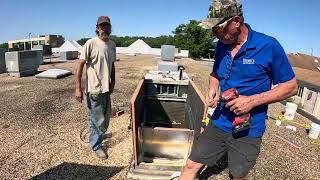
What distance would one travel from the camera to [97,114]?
223 inches

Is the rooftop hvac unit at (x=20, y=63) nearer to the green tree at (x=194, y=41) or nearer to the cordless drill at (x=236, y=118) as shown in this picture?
the cordless drill at (x=236, y=118)

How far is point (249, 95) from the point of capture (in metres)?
3.07

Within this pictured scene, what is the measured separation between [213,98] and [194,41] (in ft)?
202

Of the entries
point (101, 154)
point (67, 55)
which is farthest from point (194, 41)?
point (101, 154)

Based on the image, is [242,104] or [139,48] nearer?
[242,104]

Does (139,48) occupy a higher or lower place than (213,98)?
higher

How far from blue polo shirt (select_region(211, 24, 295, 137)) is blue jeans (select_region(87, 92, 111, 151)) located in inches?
119

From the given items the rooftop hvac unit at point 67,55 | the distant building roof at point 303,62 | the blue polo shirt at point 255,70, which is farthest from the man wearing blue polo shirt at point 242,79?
the rooftop hvac unit at point 67,55

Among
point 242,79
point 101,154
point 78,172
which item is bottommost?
point 78,172

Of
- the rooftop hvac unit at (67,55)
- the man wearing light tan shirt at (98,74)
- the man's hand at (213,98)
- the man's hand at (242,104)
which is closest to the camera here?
the man's hand at (242,104)

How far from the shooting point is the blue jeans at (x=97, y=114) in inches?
219

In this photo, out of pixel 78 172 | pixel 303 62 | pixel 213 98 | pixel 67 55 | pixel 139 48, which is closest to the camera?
pixel 213 98

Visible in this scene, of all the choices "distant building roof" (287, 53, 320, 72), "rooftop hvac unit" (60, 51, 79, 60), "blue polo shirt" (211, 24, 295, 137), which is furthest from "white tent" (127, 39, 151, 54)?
"blue polo shirt" (211, 24, 295, 137)

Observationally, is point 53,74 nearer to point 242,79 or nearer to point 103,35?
point 103,35
